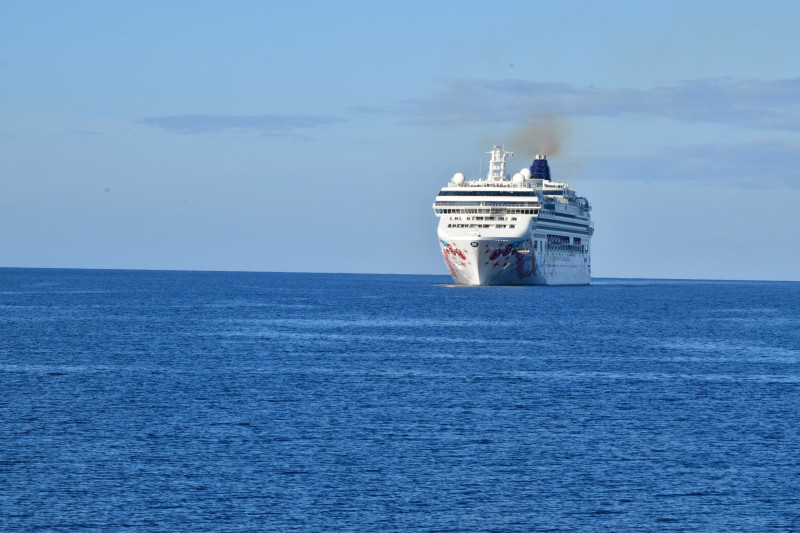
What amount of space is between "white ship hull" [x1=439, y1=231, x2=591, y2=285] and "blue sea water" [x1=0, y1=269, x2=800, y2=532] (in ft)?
192

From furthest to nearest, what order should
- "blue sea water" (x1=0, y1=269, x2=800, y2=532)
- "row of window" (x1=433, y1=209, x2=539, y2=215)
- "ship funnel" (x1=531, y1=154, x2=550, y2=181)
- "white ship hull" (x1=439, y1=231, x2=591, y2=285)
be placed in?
"ship funnel" (x1=531, y1=154, x2=550, y2=181) < "row of window" (x1=433, y1=209, x2=539, y2=215) < "white ship hull" (x1=439, y1=231, x2=591, y2=285) < "blue sea water" (x1=0, y1=269, x2=800, y2=532)

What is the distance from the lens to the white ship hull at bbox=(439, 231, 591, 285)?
135 m

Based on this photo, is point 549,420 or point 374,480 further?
point 549,420

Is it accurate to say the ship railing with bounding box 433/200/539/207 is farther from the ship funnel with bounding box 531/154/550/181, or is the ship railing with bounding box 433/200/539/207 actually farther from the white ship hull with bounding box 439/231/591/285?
the ship funnel with bounding box 531/154/550/181

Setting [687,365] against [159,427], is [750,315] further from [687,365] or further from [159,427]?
[159,427]

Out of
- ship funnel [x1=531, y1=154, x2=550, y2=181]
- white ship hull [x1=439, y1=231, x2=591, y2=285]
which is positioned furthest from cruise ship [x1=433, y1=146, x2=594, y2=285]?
ship funnel [x1=531, y1=154, x2=550, y2=181]

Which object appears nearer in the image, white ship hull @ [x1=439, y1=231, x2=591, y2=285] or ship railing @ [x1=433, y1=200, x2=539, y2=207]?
white ship hull @ [x1=439, y1=231, x2=591, y2=285]

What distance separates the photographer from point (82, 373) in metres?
54.1

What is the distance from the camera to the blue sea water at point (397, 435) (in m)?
27.0

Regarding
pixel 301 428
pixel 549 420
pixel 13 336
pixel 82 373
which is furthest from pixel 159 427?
pixel 13 336

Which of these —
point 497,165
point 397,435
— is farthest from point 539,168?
→ point 397,435

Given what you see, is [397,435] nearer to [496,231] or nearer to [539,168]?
[496,231]

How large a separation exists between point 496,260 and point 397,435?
101 m

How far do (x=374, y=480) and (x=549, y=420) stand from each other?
12068mm
